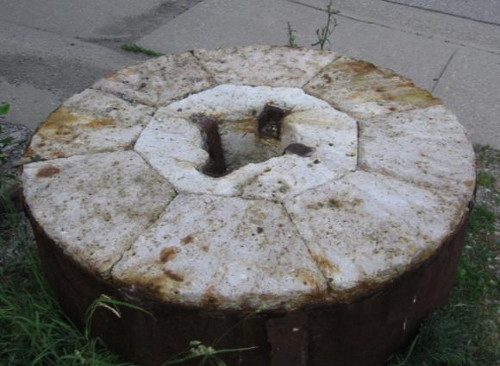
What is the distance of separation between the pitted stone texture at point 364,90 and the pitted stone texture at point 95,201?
914 millimetres

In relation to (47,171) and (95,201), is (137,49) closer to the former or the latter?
(47,171)

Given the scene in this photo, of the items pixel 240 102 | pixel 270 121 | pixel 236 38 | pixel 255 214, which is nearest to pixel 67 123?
pixel 240 102

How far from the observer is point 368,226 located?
2.10 m

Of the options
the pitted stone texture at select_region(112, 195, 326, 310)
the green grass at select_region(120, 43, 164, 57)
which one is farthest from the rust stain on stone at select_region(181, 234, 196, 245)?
the green grass at select_region(120, 43, 164, 57)

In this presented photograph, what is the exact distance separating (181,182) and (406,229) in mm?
803

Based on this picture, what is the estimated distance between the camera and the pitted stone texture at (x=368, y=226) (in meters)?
1.95

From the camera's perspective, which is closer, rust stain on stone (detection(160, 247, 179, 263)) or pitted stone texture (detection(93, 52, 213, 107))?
rust stain on stone (detection(160, 247, 179, 263))

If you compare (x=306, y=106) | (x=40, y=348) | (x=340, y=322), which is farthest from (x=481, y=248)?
(x=40, y=348)

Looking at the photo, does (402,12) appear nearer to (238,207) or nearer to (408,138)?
(408,138)

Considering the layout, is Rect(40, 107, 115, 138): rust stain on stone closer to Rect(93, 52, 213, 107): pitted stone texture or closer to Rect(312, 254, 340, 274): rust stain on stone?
Rect(93, 52, 213, 107): pitted stone texture

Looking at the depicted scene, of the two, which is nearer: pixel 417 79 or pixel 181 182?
pixel 181 182

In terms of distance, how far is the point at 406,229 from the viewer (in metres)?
2.09

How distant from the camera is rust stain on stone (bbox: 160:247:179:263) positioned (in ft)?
6.53

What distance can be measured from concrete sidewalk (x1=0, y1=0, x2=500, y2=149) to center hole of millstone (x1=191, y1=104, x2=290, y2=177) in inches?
71.0
